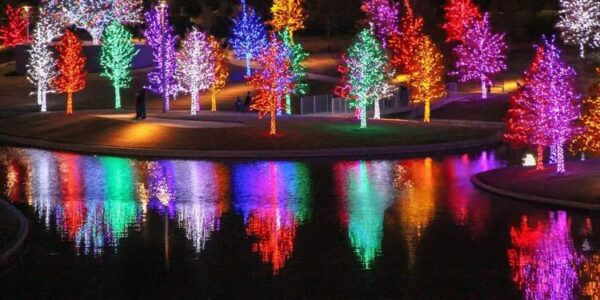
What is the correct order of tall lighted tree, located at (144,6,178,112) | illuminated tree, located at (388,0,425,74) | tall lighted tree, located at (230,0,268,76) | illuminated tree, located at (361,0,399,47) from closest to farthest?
tall lighted tree, located at (144,6,178,112) → illuminated tree, located at (388,0,425,74) → tall lighted tree, located at (230,0,268,76) → illuminated tree, located at (361,0,399,47)

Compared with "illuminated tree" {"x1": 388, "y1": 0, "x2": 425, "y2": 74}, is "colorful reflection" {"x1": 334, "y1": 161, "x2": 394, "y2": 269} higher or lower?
lower

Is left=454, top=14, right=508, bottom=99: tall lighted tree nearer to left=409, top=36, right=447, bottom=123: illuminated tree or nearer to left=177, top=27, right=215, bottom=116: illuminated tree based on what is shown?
left=409, top=36, right=447, bottom=123: illuminated tree

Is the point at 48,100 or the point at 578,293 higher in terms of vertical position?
the point at 48,100

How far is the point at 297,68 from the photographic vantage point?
5631 centimetres

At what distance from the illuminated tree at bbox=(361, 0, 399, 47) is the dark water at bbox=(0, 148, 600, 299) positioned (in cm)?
4518

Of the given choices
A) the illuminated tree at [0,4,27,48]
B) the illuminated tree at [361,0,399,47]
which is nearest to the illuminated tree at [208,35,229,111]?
the illuminated tree at [361,0,399,47]

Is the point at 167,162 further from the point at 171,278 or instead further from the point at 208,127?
the point at 171,278

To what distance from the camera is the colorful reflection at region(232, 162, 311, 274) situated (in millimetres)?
21578

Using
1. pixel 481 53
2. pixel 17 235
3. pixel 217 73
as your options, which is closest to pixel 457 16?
pixel 481 53

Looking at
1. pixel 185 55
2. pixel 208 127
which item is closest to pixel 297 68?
pixel 185 55

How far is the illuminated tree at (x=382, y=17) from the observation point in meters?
78.8

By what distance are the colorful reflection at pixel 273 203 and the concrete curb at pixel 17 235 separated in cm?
484

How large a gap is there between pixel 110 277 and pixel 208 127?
26.1 meters

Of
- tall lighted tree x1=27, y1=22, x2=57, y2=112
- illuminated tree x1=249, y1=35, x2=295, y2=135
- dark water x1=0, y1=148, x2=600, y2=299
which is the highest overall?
tall lighted tree x1=27, y1=22, x2=57, y2=112
